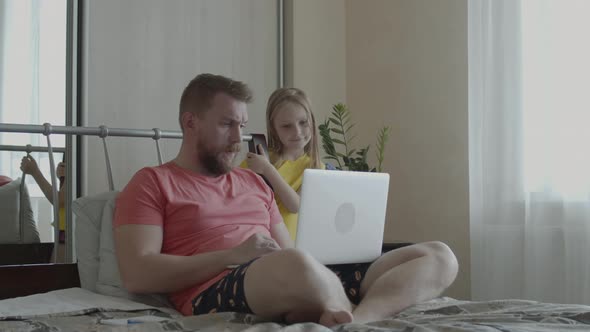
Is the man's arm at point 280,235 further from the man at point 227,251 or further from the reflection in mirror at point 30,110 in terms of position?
the reflection in mirror at point 30,110

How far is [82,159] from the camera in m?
2.87

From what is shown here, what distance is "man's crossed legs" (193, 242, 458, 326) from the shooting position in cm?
150

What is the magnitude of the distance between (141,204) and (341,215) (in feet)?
1.65

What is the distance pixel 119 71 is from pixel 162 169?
1.18m

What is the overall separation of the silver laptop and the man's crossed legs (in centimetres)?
8

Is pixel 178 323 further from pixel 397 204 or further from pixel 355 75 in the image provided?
pixel 355 75

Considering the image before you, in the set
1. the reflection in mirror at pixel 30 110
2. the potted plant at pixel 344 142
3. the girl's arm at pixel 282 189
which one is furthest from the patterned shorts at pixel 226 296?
the potted plant at pixel 344 142

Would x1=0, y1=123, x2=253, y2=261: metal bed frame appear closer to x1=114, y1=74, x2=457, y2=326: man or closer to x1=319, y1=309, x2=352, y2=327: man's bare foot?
x1=114, y1=74, x2=457, y2=326: man

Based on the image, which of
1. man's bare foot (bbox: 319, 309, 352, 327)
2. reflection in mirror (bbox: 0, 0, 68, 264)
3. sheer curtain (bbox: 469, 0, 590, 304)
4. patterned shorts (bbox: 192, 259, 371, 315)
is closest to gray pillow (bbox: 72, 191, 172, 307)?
patterned shorts (bbox: 192, 259, 371, 315)

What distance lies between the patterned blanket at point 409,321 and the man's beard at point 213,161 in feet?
1.49

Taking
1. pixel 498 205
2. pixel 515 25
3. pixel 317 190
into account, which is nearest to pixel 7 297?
pixel 317 190

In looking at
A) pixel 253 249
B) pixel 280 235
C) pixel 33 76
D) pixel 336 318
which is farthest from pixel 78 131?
pixel 336 318

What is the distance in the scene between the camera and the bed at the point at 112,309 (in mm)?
1431

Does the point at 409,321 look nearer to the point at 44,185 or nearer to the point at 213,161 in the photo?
the point at 213,161
